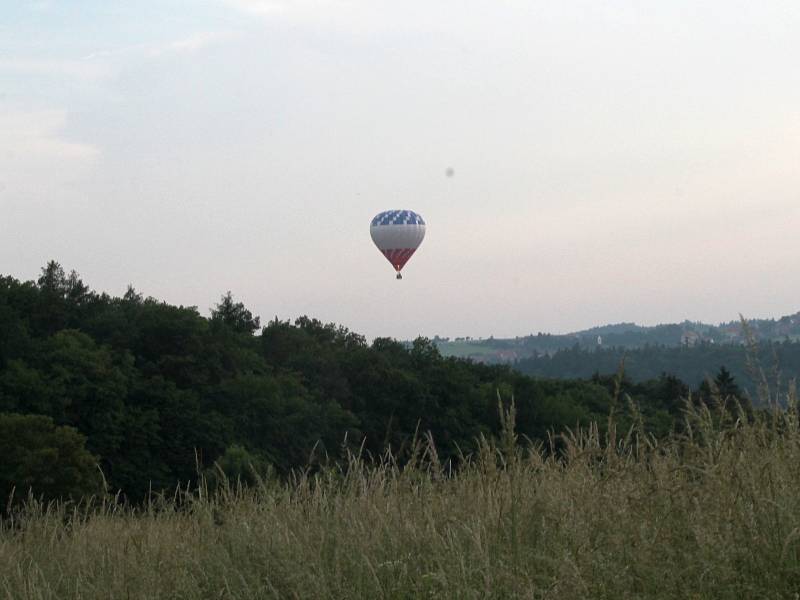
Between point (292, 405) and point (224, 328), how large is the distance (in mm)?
7075

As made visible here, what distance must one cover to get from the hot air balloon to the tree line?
7955 mm

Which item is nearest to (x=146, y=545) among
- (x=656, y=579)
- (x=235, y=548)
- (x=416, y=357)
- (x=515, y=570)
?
(x=235, y=548)

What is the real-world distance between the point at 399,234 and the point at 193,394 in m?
16.3

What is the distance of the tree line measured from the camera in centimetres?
4797

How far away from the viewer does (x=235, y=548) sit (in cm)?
553

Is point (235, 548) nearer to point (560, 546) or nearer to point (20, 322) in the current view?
point (560, 546)

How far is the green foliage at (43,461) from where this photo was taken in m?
42.9

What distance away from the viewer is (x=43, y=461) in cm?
4334

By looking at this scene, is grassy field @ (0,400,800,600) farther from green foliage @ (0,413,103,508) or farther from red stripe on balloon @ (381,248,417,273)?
red stripe on balloon @ (381,248,417,273)

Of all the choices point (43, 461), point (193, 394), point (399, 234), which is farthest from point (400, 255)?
point (43, 461)

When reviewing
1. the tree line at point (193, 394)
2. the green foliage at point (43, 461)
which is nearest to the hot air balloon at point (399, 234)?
the tree line at point (193, 394)

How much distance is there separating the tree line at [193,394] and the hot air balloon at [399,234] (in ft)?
26.1

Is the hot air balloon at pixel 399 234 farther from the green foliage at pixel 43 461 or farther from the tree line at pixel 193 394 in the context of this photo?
the green foliage at pixel 43 461

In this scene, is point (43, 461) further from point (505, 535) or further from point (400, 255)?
point (505, 535)
